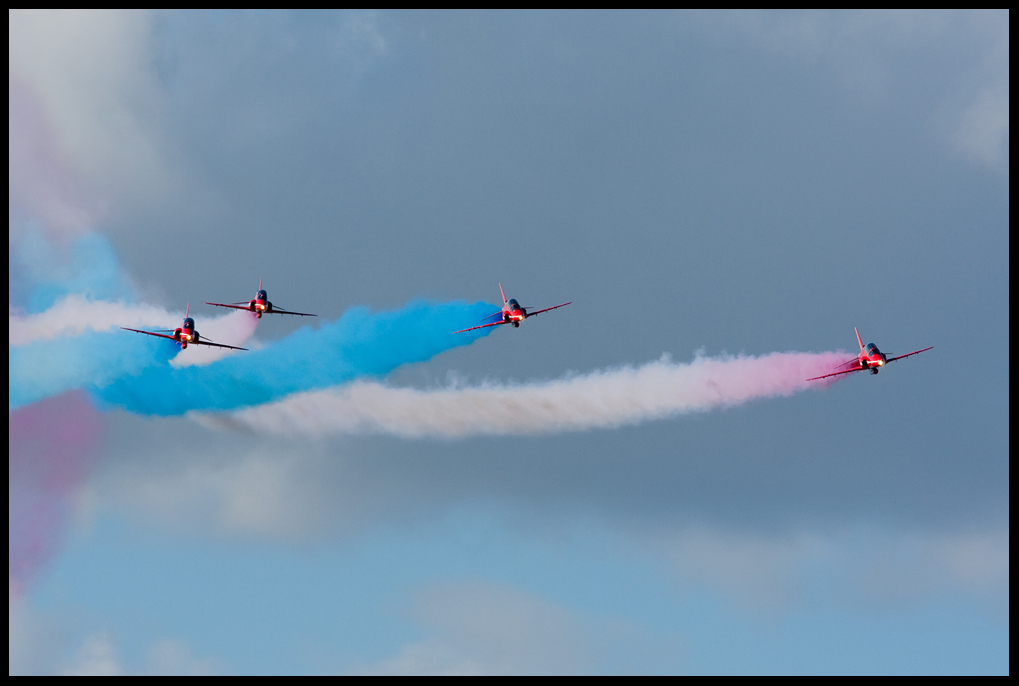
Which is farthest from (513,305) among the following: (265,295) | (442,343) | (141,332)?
(141,332)

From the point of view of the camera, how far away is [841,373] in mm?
152000

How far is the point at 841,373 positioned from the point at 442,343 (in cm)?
3871

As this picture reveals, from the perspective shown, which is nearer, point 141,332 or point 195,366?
point 141,332

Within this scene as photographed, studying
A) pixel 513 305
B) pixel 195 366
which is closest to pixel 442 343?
pixel 513 305

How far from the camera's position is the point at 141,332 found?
511 feet

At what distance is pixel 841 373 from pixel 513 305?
31929mm

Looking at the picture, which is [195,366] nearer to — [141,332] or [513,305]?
[141,332]

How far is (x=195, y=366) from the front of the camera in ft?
546

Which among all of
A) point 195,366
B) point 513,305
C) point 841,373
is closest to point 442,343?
point 513,305

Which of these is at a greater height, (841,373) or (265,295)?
(265,295)

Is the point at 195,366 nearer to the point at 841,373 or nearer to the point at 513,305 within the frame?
the point at 513,305

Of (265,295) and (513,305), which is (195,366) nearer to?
(265,295)

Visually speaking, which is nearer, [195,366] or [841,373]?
[841,373]

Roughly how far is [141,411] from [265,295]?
17.9 meters
